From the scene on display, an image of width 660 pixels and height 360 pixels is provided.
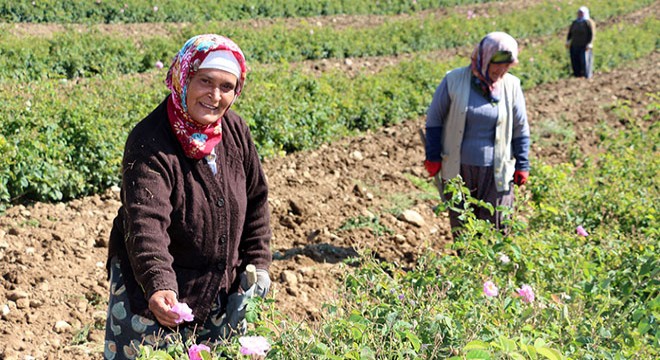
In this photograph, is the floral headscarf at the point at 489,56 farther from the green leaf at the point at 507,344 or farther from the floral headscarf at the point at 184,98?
the green leaf at the point at 507,344

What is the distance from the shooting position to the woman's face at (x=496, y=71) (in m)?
4.18

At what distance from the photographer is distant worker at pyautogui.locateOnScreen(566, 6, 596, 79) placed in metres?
13.5

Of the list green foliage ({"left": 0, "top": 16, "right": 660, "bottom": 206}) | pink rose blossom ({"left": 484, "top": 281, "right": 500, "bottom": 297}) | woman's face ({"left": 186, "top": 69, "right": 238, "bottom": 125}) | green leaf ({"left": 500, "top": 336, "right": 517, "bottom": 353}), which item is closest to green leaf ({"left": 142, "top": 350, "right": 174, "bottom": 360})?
green leaf ({"left": 500, "top": 336, "right": 517, "bottom": 353})

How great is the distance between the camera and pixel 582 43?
13508mm

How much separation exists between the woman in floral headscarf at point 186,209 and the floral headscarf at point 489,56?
5.87 feet

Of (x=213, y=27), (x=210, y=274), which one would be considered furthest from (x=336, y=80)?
(x=210, y=274)

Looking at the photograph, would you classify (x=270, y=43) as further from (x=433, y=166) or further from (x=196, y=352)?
(x=196, y=352)

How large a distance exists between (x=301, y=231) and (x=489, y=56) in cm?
202

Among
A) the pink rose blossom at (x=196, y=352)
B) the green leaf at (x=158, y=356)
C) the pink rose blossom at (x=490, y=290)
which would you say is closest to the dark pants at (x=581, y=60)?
the pink rose blossom at (x=490, y=290)

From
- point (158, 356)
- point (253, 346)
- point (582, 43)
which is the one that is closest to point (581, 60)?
point (582, 43)

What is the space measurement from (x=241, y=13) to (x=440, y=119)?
13983mm

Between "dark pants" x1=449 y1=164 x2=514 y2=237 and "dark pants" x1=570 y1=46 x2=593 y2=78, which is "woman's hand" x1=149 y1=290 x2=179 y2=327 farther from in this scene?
"dark pants" x1=570 y1=46 x2=593 y2=78

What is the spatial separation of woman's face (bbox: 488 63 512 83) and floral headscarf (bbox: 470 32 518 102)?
2 cm

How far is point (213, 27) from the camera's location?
13633mm
